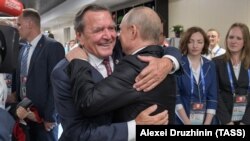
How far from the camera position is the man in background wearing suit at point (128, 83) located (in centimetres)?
131

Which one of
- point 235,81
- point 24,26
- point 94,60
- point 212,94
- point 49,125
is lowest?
point 49,125

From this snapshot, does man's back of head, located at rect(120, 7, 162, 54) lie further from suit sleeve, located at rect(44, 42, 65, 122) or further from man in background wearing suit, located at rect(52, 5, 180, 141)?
suit sleeve, located at rect(44, 42, 65, 122)

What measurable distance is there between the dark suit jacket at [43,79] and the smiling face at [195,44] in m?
1.15

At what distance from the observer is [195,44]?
120 inches

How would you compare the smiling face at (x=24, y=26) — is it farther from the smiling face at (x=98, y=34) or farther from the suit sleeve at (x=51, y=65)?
the smiling face at (x=98, y=34)

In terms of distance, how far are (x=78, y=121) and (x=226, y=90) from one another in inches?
73.8

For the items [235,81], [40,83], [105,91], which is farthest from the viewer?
[235,81]

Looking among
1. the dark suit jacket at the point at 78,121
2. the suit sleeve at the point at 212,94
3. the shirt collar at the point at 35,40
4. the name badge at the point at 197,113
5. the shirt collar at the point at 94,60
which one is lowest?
the name badge at the point at 197,113

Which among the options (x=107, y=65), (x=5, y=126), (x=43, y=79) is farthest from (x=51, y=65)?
(x=5, y=126)

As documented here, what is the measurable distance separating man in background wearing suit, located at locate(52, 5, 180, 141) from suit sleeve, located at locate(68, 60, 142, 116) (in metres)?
0.05

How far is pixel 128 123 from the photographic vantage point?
54.3 inches

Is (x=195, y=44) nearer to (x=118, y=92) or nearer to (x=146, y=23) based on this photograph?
(x=146, y=23)

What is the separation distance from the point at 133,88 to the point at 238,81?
180cm

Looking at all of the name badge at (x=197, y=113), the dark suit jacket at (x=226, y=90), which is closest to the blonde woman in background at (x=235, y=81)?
the dark suit jacket at (x=226, y=90)
